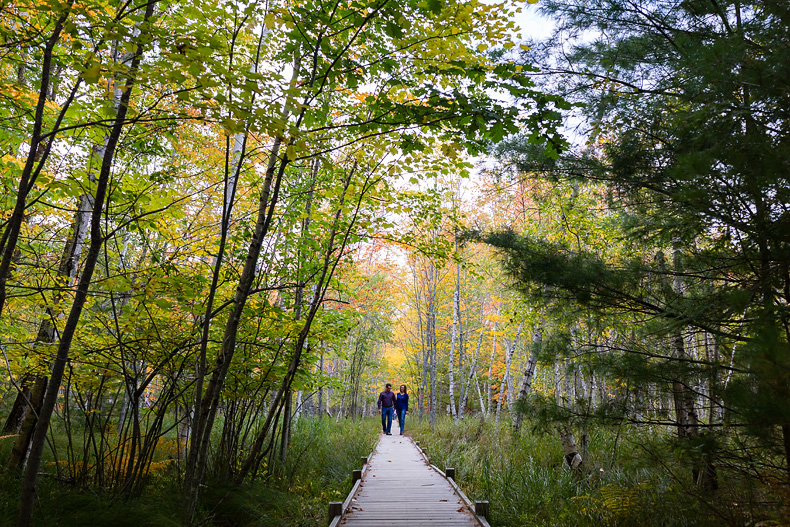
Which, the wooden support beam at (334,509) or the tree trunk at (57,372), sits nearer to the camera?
the tree trunk at (57,372)

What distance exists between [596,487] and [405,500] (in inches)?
107

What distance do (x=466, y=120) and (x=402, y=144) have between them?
57 cm

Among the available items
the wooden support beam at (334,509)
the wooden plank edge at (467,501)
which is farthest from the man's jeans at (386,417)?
the wooden support beam at (334,509)

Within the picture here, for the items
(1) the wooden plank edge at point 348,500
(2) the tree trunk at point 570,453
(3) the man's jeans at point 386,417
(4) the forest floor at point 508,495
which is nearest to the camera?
(4) the forest floor at point 508,495

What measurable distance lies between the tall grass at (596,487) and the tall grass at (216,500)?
7.56 feet

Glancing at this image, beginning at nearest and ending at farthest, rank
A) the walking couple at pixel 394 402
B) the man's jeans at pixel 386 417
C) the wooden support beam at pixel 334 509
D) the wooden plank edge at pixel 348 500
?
the wooden plank edge at pixel 348 500, the wooden support beam at pixel 334 509, the walking couple at pixel 394 402, the man's jeans at pixel 386 417

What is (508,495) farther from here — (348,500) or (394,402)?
(394,402)

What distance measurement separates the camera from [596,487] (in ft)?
18.6

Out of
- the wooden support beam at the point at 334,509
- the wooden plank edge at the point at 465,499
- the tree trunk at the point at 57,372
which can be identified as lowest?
the wooden plank edge at the point at 465,499

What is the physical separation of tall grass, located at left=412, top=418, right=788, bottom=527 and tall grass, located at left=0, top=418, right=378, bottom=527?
230cm

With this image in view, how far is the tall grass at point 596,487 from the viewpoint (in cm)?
326

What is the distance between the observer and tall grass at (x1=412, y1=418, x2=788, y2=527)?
3.26 m

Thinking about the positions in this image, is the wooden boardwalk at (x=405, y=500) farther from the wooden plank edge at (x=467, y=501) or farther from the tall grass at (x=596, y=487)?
the tall grass at (x=596, y=487)

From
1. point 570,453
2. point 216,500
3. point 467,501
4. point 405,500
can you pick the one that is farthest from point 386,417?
point 216,500
